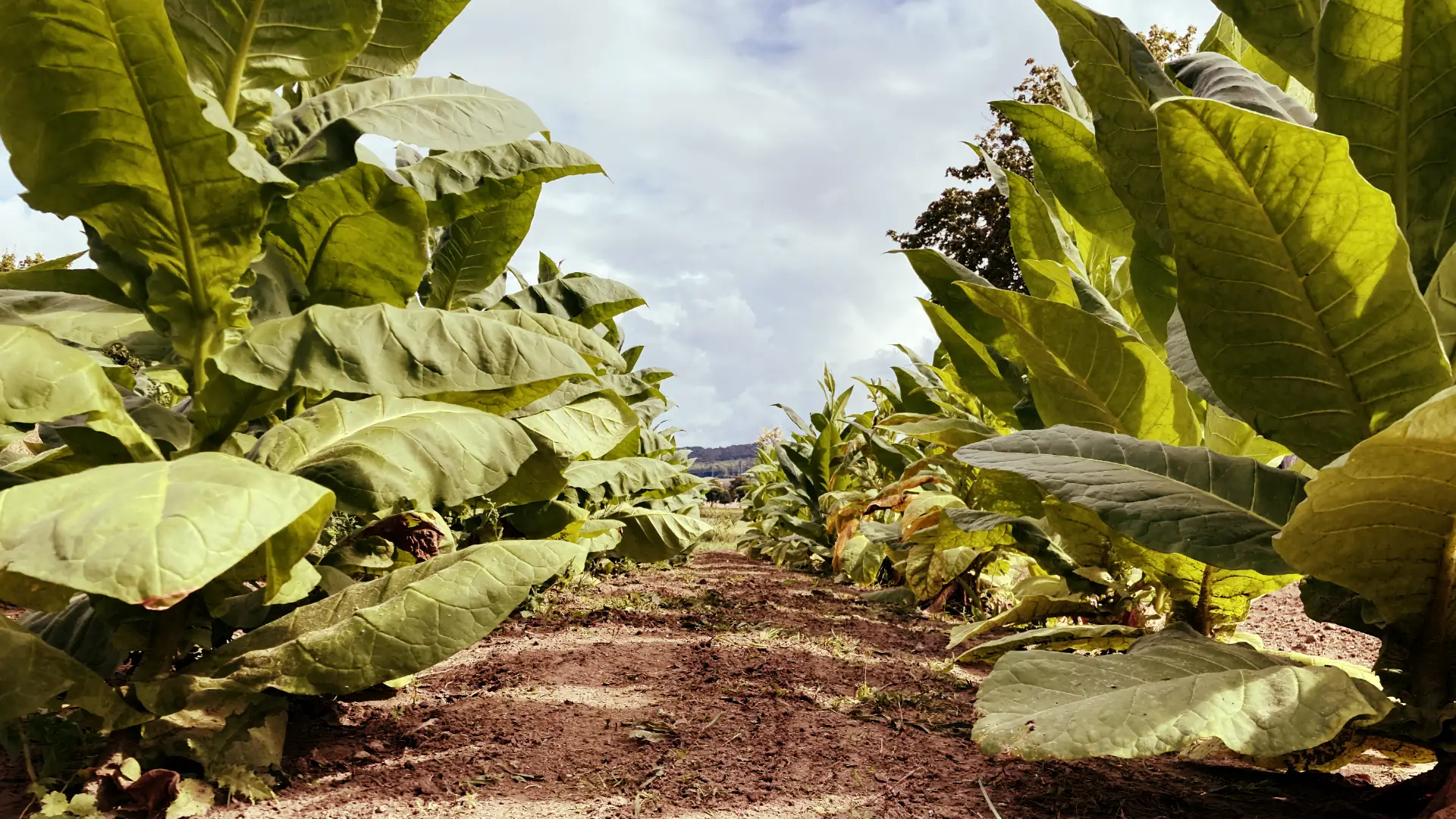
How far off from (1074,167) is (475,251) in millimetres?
1515

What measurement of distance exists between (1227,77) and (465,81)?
1420 mm

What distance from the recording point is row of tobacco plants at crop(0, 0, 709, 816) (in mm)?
1013

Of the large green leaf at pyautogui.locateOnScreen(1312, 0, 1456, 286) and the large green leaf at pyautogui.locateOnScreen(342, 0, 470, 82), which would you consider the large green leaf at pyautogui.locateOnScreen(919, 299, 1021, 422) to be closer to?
the large green leaf at pyautogui.locateOnScreen(1312, 0, 1456, 286)

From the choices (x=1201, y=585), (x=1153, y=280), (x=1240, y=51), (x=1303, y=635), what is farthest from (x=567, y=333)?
(x=1303, y=635)

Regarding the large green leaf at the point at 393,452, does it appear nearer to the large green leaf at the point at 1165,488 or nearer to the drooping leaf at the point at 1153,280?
the large green leaf at the point at 1165,488

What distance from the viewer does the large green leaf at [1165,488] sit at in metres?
1.07

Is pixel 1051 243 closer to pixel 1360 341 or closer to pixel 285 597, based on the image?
pixel 1360 341

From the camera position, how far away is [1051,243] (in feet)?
6.65

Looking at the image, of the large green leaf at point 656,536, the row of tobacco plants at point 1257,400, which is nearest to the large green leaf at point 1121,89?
the row of tobacco plants at point 1257,400

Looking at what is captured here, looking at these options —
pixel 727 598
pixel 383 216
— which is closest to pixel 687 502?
pixel 727 598

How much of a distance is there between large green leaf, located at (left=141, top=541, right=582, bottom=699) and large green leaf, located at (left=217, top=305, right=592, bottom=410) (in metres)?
0.31

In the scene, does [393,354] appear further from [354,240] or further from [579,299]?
[579,299]

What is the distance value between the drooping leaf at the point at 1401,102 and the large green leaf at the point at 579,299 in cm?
195

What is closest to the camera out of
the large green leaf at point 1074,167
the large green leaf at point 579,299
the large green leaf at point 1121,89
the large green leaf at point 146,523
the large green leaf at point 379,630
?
the large green leaf at point 146,523
